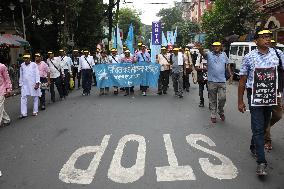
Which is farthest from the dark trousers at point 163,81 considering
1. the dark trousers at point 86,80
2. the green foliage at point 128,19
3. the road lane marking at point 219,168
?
the green foliage at point 128,19

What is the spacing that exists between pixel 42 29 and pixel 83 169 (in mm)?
29248

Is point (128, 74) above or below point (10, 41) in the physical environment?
below

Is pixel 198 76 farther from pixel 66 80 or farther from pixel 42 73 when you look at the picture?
pixel 66 80

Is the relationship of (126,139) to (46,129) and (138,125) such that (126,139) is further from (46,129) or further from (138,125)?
(46,129)

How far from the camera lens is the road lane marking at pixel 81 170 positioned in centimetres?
628

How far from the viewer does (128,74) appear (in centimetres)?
1747

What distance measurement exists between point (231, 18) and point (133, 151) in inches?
1095

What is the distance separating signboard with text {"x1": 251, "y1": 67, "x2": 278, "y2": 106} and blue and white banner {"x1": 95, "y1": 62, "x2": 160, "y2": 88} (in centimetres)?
1100

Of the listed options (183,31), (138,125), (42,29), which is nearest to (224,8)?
(42,29)

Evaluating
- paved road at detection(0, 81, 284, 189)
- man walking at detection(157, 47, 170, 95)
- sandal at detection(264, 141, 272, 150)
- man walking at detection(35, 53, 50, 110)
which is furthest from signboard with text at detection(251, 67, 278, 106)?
man walking at detection(157, 47, 170, 95)

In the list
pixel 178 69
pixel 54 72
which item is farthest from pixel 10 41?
pixel 178 69

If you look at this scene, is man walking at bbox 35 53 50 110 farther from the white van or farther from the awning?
the white van

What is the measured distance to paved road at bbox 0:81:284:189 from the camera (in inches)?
243

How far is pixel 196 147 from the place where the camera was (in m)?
8.03
